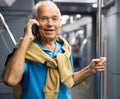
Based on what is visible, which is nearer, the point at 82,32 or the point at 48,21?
the point at 48,21

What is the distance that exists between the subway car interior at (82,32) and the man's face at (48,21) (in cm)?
98

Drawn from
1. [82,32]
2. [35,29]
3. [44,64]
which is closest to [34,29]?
[35,29]

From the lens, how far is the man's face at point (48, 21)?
1.07m

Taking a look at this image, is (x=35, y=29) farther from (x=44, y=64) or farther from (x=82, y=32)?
(x=82, y=32)

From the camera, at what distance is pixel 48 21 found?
3.51ft

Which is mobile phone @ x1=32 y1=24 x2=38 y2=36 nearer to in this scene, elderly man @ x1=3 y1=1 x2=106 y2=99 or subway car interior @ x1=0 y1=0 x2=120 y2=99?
elderly man @ x1=3 y1=1 x2=106 y2=99

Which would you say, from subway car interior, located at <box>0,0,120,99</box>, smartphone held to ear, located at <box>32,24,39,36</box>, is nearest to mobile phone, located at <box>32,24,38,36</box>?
smartphone held to ear, located at <box>32,24,39,36</box>

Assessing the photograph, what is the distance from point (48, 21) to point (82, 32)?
333cm

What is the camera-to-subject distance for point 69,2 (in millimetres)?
3258

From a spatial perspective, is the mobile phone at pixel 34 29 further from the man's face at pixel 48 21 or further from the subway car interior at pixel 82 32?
the subway car interior at pixel 82 32

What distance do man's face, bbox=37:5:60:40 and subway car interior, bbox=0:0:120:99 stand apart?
0.98 m

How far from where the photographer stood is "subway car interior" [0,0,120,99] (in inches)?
119

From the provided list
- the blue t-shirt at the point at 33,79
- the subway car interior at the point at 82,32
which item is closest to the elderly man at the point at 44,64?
the blue t-shirt at the point at 33,79

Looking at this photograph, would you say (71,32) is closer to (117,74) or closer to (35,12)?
(117,74)
